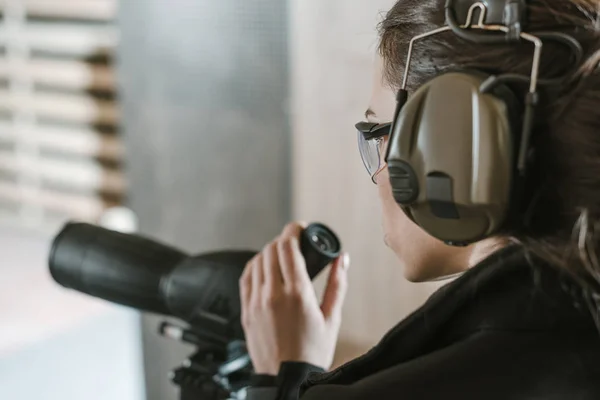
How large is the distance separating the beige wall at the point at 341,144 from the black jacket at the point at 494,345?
2.61 feet

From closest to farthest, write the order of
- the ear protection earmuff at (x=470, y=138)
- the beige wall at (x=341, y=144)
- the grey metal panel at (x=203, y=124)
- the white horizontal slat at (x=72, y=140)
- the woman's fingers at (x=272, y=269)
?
the ear protection earmuff at (x=470, y=138), the woman's fingers at (x=272, y=269), the beige wall at (x=341, y=144), the grey metal panel at (x=203, y=124), the white horizontal slat at (x=72, y=140)

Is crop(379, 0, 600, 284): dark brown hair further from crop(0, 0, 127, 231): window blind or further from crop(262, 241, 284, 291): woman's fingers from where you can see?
crop(0, 0, 127, 231): window blind

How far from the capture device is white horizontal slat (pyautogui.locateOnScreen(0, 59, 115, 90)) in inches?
117

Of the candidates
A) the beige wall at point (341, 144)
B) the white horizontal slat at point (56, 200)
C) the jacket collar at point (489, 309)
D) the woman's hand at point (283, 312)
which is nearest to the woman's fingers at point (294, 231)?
the woman's hand at point (283, 312)

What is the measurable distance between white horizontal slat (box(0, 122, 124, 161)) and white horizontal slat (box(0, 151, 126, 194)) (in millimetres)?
56

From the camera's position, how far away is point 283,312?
2.63 ft

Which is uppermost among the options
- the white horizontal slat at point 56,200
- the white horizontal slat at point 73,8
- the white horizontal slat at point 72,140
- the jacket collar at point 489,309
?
the white horizontal slat at point 73,8

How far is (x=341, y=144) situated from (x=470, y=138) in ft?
3.50

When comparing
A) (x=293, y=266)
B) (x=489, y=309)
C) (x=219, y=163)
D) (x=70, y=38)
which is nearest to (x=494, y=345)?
(x=489, y=309)

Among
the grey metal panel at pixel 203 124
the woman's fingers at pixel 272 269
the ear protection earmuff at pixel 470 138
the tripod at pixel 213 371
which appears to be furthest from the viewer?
the grey metal panel at pixel 203 124

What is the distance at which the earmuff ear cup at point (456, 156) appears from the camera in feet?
1.61

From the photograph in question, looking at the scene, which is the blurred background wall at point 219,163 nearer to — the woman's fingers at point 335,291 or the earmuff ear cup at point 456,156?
the woman's fingers at point 335,291

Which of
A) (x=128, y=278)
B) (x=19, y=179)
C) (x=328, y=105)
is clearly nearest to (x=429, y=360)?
(x=128, y=278)

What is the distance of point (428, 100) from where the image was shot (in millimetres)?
513
